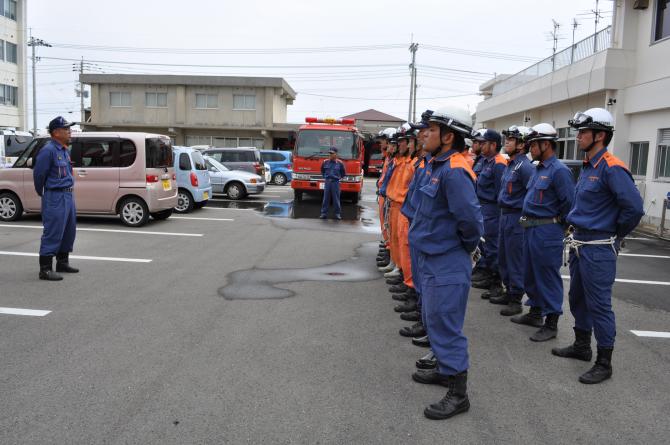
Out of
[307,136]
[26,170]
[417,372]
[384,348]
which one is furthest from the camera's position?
[307,136]

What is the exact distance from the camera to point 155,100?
4066 cm

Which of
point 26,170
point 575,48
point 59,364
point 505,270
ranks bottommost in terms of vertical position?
point 59,364

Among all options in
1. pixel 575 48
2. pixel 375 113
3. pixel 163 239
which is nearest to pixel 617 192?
pixel 163 239

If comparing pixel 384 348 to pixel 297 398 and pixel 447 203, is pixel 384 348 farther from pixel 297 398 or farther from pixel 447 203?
pixel 447 203

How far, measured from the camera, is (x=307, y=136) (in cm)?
1744

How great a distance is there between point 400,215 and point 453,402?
132 inches

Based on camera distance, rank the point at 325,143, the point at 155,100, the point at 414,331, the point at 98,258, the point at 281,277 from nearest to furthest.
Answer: the point at 414,331 → the point at 281,277 → the point at 98,258 → the point at 325,143 → the point at 155,100

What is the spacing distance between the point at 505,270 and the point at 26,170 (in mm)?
10238

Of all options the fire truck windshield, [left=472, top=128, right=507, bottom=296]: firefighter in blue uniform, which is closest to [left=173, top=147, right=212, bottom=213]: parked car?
the fire truck windshield

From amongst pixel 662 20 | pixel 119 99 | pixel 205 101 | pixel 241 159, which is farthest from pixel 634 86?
pixel 119 99

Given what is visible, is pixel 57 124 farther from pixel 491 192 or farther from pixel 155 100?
pixel 155 100

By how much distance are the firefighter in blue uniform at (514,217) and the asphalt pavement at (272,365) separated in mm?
390

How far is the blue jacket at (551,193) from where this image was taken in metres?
5.37

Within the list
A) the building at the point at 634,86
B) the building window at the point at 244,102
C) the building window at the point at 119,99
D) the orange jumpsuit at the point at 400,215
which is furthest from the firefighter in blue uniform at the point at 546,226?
the building window at the point at 119,99
